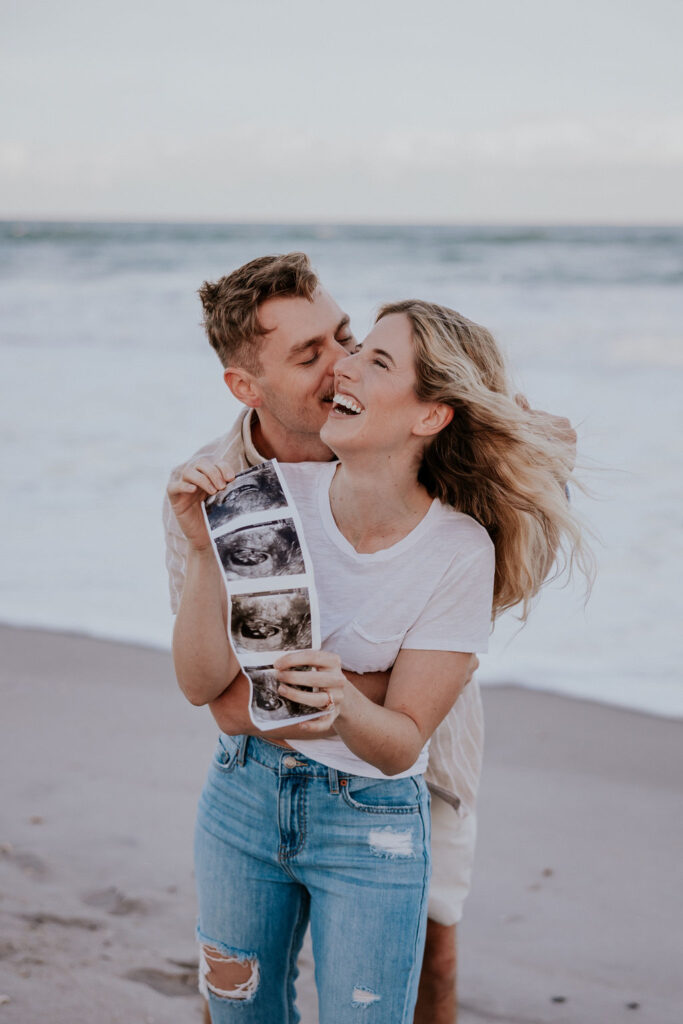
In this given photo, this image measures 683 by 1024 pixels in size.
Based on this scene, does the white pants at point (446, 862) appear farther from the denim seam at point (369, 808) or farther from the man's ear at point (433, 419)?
the man's ear at point (433, 419)

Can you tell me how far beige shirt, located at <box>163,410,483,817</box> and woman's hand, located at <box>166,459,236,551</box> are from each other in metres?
0.37

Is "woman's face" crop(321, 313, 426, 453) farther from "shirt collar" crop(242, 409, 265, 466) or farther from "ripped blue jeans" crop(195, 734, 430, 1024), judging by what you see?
"ripped blue jeans" crop(195, 734, 430, 1024)

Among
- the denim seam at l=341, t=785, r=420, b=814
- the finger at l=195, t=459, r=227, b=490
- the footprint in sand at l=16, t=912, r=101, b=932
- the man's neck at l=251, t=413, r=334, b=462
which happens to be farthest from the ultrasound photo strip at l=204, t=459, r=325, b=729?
the footprint in sand at l=16, t=912, r=101, b=932

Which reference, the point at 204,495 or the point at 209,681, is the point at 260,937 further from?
the point at 204,495

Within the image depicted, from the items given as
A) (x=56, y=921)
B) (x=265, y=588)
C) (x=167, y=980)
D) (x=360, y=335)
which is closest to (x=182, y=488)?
(x=265, y=588)

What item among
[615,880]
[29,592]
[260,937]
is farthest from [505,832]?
[29,592]

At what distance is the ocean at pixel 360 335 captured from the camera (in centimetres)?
554

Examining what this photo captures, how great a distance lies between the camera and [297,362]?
8.75 feet

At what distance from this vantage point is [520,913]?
345 centimetres

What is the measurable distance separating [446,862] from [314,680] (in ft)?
3.87

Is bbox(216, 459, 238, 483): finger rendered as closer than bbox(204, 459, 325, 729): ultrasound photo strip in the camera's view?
No

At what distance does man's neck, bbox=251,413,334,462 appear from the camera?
2.66 metres

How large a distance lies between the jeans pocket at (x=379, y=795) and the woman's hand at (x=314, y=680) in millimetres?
312

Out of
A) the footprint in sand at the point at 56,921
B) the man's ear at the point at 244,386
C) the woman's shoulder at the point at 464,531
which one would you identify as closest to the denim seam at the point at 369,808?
the woman's shoulder at the point at 464,531
